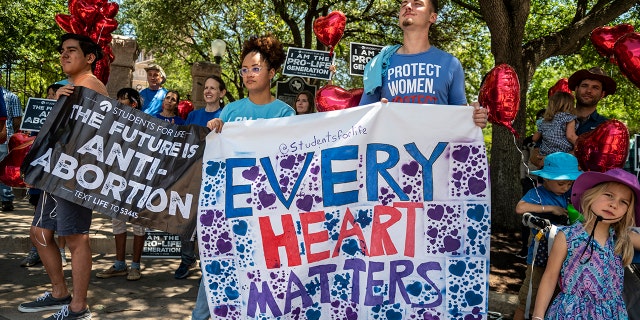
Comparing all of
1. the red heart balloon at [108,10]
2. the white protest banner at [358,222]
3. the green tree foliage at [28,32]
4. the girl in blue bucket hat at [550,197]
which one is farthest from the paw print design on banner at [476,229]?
the green tree foliage at [28,32]

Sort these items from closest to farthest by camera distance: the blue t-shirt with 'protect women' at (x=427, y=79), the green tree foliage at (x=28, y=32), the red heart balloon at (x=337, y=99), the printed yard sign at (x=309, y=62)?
the blue t-shirt with 'protect women' at (x=427, y=79)
the red heart balloon at (x=337, y=99)
the printed yard sign at (x=309, y=62)
the green tree foliage at (x=28, y=32)

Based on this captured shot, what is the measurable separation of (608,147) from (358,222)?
1.68 meters

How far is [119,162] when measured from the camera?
3740 mm

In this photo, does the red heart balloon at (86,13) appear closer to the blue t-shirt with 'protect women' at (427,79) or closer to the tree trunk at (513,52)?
the blue t-shirt with 'protect women' at (427,79)

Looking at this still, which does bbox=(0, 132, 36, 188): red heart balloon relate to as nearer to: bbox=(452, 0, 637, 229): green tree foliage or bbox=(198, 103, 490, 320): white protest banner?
bbox=(198, 103, 490, 320): white protest banner

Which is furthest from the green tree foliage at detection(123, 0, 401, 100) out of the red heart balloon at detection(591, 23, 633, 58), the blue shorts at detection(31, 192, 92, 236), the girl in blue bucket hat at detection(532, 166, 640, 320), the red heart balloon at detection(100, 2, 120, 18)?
the girl in blue bucket hat at detection(532, 166, 640, 320)

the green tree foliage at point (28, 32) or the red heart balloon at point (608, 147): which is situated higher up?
the green tree foliage at point (28, 32)

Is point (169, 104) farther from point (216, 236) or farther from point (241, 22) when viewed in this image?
point (241, 22)

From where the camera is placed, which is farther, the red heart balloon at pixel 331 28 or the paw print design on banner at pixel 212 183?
the red heart balloon at pixel 331 28

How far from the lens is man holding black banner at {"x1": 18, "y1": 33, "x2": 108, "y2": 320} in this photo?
12.3ft

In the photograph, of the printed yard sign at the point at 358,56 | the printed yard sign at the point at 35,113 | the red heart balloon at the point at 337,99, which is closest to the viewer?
the red heart balloon at the point at 337,99

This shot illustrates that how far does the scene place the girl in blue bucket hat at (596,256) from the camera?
2795 millimetres

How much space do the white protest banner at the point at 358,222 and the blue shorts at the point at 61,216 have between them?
111 cm

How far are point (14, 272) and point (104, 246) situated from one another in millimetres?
1226
